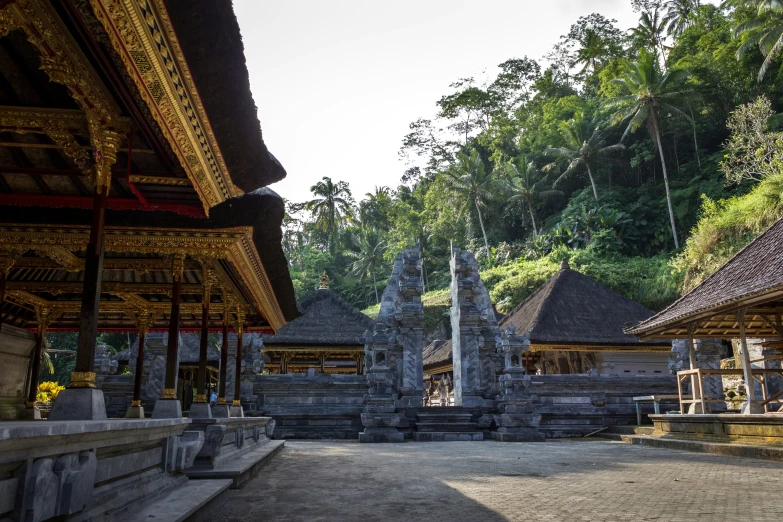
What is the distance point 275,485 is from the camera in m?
6.82

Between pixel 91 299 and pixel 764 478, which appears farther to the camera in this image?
pixel 764 478

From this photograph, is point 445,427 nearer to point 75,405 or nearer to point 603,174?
point 75,405

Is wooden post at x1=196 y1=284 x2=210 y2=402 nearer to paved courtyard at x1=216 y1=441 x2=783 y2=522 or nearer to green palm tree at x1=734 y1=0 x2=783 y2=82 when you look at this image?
paved courtyard at x1=216 y1=441 x2=783 y2=522

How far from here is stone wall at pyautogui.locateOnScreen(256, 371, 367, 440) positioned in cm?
1767

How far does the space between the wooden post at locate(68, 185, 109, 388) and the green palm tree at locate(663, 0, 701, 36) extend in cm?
5887

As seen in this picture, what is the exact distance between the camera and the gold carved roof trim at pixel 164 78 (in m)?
3.10

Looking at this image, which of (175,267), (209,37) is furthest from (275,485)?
(209,37)

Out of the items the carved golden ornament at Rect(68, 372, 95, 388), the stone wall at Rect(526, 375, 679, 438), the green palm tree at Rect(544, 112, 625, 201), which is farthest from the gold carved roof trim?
the green palm tree at Rect(544, 112, 625, 201)

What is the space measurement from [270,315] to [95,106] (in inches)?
321

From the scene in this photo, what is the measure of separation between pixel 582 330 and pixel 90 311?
20.2 metres

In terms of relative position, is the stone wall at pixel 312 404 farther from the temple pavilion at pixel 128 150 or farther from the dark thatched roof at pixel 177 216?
the dark thatched roof at pixel 177 216

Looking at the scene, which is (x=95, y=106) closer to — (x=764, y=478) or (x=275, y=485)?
(x=275, y=485)

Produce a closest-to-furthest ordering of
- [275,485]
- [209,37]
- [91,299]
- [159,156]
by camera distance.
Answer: [209,37]
[91,299]
[159,156]
[275,485]

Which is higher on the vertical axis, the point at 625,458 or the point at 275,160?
the point at 275,160
